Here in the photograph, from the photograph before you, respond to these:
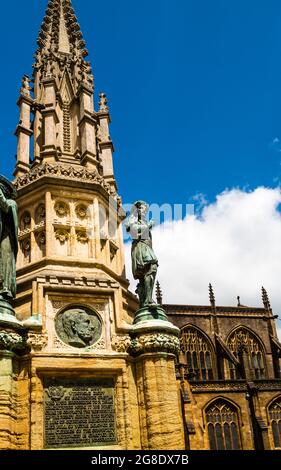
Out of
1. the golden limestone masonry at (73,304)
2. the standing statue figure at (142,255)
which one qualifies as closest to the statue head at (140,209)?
the standing statue figure at (142,255)

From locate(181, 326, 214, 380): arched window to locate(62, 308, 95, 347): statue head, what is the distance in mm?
35343

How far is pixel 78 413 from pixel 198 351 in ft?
123

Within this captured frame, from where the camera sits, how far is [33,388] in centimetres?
1110

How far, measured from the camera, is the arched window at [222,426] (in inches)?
1334

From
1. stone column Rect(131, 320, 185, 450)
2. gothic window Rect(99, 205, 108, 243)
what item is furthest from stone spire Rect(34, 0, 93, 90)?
stone column Rect(131, 320, 185, 450)

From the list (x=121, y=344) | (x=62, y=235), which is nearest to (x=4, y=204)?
(x=62, y=235)

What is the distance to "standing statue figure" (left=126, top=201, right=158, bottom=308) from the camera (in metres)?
13.2

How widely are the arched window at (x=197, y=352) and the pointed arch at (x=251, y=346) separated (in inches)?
108

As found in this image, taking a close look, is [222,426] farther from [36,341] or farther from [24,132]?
[36,341]

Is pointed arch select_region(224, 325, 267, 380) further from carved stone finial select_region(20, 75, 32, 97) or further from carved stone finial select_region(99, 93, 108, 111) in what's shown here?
carved stone finial select_region(20, 75, 32, 97)

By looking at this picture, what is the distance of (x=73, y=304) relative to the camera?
12.7 m

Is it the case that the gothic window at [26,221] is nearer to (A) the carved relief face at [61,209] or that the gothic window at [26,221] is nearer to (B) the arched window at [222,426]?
(A) the carved relief face at [61,209]
